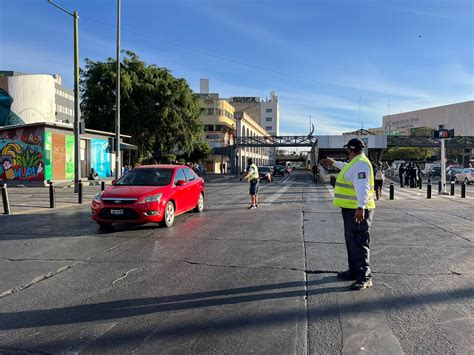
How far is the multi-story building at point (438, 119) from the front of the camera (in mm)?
90312

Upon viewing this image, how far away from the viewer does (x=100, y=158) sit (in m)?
30.5

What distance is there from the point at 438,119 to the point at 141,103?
285 feet

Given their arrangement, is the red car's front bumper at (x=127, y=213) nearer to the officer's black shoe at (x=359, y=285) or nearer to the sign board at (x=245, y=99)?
the officer's black shoe at (x=359, y=285)

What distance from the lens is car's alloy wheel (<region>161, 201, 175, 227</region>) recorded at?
31.1 feet

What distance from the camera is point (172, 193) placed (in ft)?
32.3

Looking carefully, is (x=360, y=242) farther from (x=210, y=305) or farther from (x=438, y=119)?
(x=438, y=119)

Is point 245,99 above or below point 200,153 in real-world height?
above

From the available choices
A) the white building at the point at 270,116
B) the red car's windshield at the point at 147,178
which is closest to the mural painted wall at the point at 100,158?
the red car's windshield at the point at 147,178

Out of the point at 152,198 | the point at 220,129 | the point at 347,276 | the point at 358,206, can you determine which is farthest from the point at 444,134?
the point at 220,129

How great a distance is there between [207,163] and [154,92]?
39.3 metres

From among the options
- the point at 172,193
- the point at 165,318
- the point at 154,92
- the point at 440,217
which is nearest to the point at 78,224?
the point at 172,193

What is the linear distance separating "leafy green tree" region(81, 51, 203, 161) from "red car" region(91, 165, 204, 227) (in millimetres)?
26562

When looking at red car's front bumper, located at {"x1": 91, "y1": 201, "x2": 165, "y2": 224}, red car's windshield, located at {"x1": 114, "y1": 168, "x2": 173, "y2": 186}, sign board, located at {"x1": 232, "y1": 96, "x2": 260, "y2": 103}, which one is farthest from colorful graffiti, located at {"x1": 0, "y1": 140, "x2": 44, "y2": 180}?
sign board, located at {"x1": 232, "y1": 96, "x2": 260, "y2": 103}

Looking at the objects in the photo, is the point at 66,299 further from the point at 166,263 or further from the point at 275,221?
the point at 275,221
